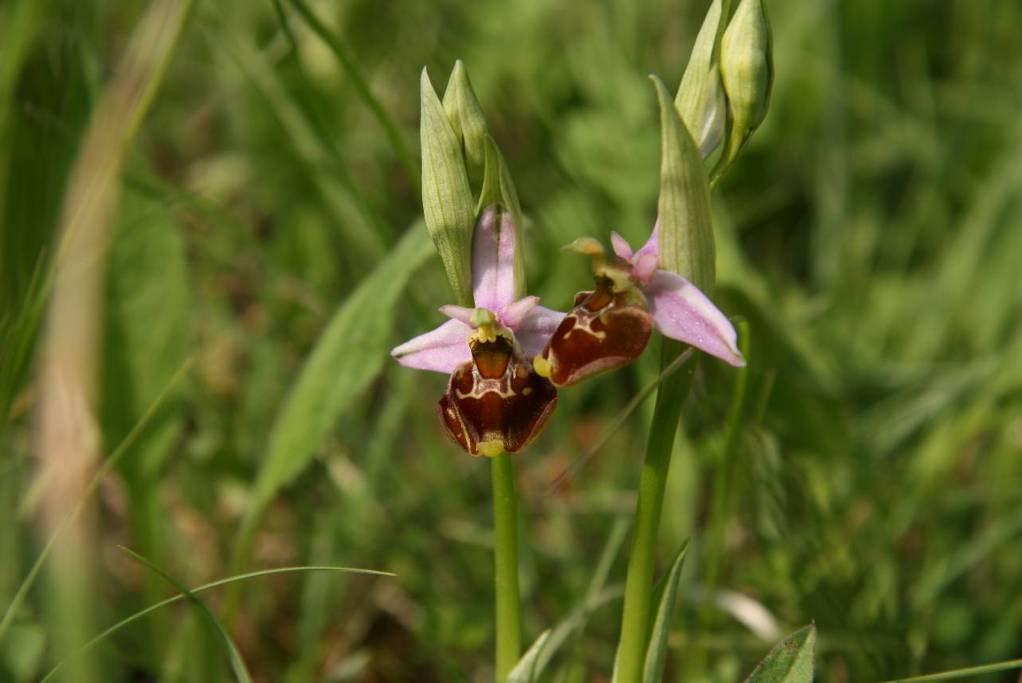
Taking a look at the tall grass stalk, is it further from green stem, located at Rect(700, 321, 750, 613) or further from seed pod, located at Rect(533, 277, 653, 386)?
green stem, located at Rect(700, 321, 750, 613)

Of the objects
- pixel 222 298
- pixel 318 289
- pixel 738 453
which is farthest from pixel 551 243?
pixel 738 453

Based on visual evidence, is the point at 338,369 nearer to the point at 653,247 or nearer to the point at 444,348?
the point at 444,348

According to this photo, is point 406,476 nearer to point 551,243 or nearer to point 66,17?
point 551,243

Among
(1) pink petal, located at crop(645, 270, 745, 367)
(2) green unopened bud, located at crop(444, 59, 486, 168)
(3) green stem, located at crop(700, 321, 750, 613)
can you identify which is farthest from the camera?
(3) green stem, located at crop(700, 321, 750, 613)

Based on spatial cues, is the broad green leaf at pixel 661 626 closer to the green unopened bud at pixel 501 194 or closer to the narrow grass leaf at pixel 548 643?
the narrow grass leaf at pixel 548 643

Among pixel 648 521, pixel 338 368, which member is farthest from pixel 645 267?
pixel 338 368

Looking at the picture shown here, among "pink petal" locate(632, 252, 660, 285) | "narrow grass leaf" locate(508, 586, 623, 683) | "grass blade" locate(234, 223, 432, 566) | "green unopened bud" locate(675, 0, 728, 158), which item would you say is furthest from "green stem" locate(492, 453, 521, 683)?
"grass blade" locate(234, 223, 432, 566)

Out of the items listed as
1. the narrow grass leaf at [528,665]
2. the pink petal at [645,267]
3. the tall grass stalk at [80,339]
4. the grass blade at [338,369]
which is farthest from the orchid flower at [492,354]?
the grass blade at [338,369]
